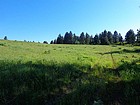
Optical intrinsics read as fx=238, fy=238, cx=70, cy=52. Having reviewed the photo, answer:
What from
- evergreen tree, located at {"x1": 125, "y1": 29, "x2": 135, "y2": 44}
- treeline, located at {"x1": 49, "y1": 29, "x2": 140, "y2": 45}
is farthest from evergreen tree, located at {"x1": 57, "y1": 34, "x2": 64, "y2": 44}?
evergreen tree, located at {"x1": 125, "y1": 29, "x2": 135, "y2": 44}

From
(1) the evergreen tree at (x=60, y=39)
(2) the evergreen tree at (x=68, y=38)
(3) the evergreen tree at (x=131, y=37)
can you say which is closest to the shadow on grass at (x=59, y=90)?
(3) the evergreen tree at (x=131, y=37)

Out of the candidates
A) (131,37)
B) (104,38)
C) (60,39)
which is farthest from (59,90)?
(60,39)

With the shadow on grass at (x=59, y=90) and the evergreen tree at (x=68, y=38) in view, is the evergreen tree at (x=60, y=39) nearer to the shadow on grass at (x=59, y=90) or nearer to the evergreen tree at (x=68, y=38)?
the evergreen tree at (x=68, y=38)

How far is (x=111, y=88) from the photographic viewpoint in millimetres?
10086

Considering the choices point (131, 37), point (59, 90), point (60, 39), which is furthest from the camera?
point (60, 39)

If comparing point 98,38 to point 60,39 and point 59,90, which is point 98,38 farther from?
point 59,90

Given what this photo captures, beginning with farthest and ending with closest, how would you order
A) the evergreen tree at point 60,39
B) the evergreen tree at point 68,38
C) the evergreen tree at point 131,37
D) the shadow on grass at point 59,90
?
1. the evergreen tree at point 60,39
2. the evergreen tree at point 68,38
3. the evergreen tree at point 131,37
4. the shadow on grass at point 59,90

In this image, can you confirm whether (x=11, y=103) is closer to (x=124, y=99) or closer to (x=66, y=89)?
(x=66, y=89)

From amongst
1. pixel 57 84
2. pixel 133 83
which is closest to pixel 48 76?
pixel 57 84

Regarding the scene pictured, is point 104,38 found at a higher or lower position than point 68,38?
lower

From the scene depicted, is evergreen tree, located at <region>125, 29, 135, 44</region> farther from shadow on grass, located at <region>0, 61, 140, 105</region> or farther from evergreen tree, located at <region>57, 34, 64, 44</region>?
shadow on grass, located at <region>0, 61, 140, 105</region>

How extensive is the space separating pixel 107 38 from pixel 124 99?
4177 inches

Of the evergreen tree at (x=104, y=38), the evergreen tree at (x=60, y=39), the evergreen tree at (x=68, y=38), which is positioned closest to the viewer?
the evergreen tree at (x=104, y=38)

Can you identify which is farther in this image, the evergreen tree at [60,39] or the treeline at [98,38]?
the evergreen tree at [60,39]
